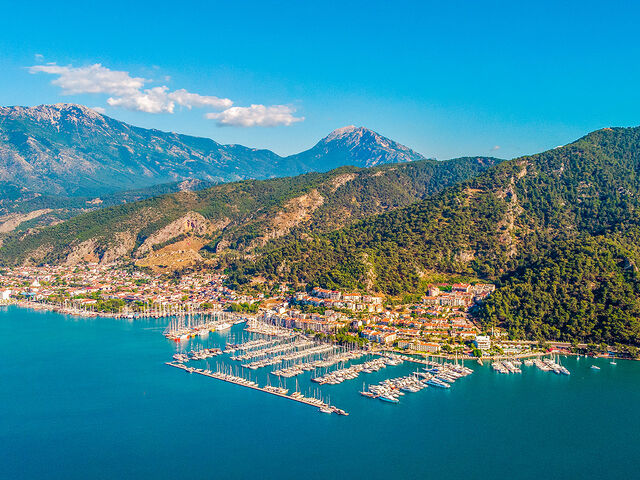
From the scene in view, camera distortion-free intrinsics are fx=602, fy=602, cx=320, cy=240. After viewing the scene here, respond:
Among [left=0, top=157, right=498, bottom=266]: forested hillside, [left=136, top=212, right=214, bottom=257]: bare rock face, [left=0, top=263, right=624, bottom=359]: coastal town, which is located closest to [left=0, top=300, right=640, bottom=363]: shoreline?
[left=0, top=263, right=624, bottom=359]: coastal town

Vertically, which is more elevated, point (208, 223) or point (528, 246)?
point (208, 223)

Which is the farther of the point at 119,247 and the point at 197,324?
the point at 119,247

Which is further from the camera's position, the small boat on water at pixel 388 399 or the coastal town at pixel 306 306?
the coastal town at pixel 306 306

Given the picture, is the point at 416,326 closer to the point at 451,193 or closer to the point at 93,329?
the point at 93,329

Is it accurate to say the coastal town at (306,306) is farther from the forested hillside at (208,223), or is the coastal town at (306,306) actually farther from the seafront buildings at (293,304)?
the forested hillside at (208,223)

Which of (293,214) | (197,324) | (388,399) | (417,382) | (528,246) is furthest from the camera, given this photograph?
(293,214)

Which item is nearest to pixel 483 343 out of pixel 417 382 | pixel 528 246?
pixel 417 382

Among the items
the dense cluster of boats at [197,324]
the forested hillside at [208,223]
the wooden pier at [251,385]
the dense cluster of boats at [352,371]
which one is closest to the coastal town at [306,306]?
the dense cluster of boats at [197,324]

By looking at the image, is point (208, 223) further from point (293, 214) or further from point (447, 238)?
point (447, 238)

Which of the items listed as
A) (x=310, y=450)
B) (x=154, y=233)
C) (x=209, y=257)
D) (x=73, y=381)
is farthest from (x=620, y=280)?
(x=154, y=233)

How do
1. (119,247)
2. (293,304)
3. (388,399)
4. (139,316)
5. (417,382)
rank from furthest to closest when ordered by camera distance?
(119,247)
(139,316)
(293,304)
(417,382)
(388,399)
